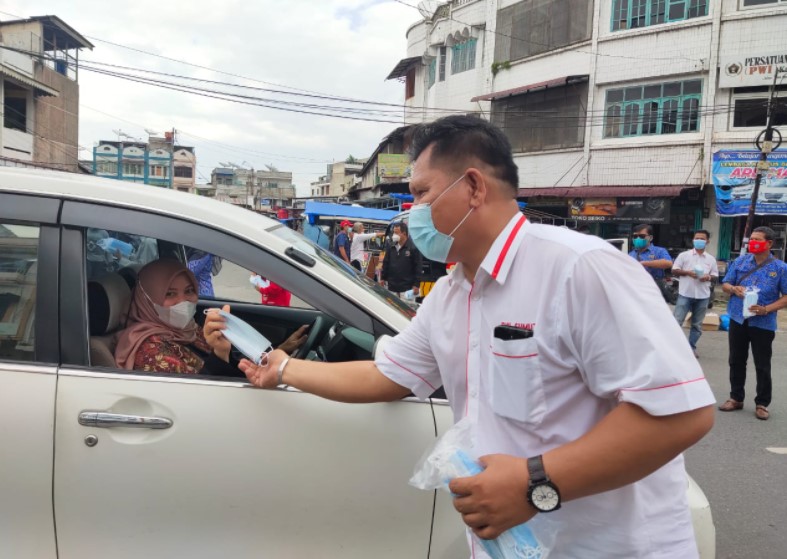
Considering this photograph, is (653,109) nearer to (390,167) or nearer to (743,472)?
(390,167)

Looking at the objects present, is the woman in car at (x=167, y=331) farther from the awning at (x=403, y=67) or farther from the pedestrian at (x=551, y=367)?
the awning at (x=403, y=67)

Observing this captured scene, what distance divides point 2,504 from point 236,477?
2.17ft

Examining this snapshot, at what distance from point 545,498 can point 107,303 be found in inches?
70.0

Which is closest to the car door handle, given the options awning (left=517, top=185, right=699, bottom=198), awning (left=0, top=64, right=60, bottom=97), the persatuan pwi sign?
awning (left=517, top=185, right=699, bottom=198)

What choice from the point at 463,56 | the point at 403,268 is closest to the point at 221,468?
the point at 403,268

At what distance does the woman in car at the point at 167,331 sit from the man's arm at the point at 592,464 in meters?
1.18

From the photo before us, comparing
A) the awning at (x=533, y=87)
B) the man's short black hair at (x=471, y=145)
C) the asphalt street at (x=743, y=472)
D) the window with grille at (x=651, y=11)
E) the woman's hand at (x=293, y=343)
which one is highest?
the window with grille at (x=651, y=11)

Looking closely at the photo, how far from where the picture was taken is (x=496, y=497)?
1.07 meters

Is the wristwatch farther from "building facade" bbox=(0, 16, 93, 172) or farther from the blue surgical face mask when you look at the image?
"building facade" bbox=(0, 16, 93, 172)

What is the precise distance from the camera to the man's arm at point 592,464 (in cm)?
101

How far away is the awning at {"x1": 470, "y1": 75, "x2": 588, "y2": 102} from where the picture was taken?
1980 centimetres

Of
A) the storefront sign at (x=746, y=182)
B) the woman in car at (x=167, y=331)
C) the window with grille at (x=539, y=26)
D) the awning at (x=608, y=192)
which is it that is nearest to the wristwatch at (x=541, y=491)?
the woman in car at (x=167, y=331)

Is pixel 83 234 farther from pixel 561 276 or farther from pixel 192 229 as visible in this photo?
pixel 561 276

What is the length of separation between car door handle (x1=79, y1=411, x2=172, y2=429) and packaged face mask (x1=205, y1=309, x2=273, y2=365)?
0.30 metres
